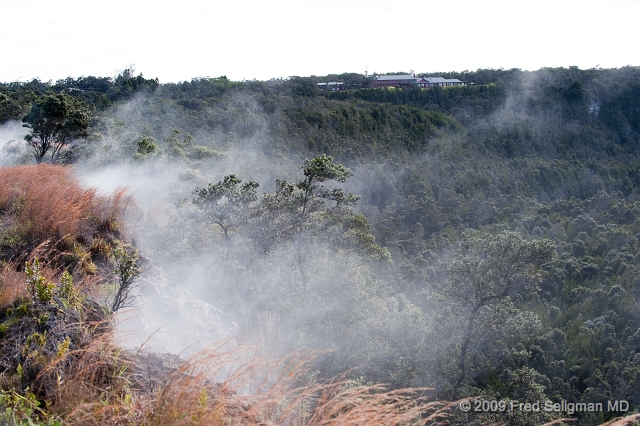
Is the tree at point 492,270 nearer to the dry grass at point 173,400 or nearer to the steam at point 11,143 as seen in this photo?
the dry grass at point 173,400

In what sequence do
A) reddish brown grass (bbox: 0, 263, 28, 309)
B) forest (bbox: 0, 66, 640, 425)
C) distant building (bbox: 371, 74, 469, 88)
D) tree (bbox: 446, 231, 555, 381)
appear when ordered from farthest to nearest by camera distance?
distant building (bbox: 371, 74, 469, 88)
tree (bbox: 446, 231, 555, 381)
reddish brown grass (bbox: 0, 263, 28, 309)
forest (bbox: 0, 66, 640, 425)

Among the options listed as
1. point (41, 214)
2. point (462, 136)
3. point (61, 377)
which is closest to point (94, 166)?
point (41, 214)

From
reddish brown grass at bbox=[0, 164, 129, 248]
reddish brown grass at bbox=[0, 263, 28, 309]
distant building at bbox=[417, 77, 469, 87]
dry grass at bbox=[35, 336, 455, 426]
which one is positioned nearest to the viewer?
dry grass at bbox=[35, 336, 455, 426]

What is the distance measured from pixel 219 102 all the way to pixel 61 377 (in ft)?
103

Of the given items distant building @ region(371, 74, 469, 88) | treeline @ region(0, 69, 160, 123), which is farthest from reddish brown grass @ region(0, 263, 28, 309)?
distant building @ region(371, 74, 469, 88)

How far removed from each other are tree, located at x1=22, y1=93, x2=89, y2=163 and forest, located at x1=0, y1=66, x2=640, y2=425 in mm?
67

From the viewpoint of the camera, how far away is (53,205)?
5.12m

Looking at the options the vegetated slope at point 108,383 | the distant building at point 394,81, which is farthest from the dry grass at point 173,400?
the distant building at point 394,81

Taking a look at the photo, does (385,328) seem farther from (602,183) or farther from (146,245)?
(602,183)

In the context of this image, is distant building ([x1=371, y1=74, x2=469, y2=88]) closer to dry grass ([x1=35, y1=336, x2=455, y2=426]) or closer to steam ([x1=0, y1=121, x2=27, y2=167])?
steam ([x1=0, y1=121, x2=27, y2=167])

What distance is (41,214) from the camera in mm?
5051

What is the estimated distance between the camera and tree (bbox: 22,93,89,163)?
11641 millimetres

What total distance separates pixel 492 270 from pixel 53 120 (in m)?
11.0

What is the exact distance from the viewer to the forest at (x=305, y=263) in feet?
9.80
